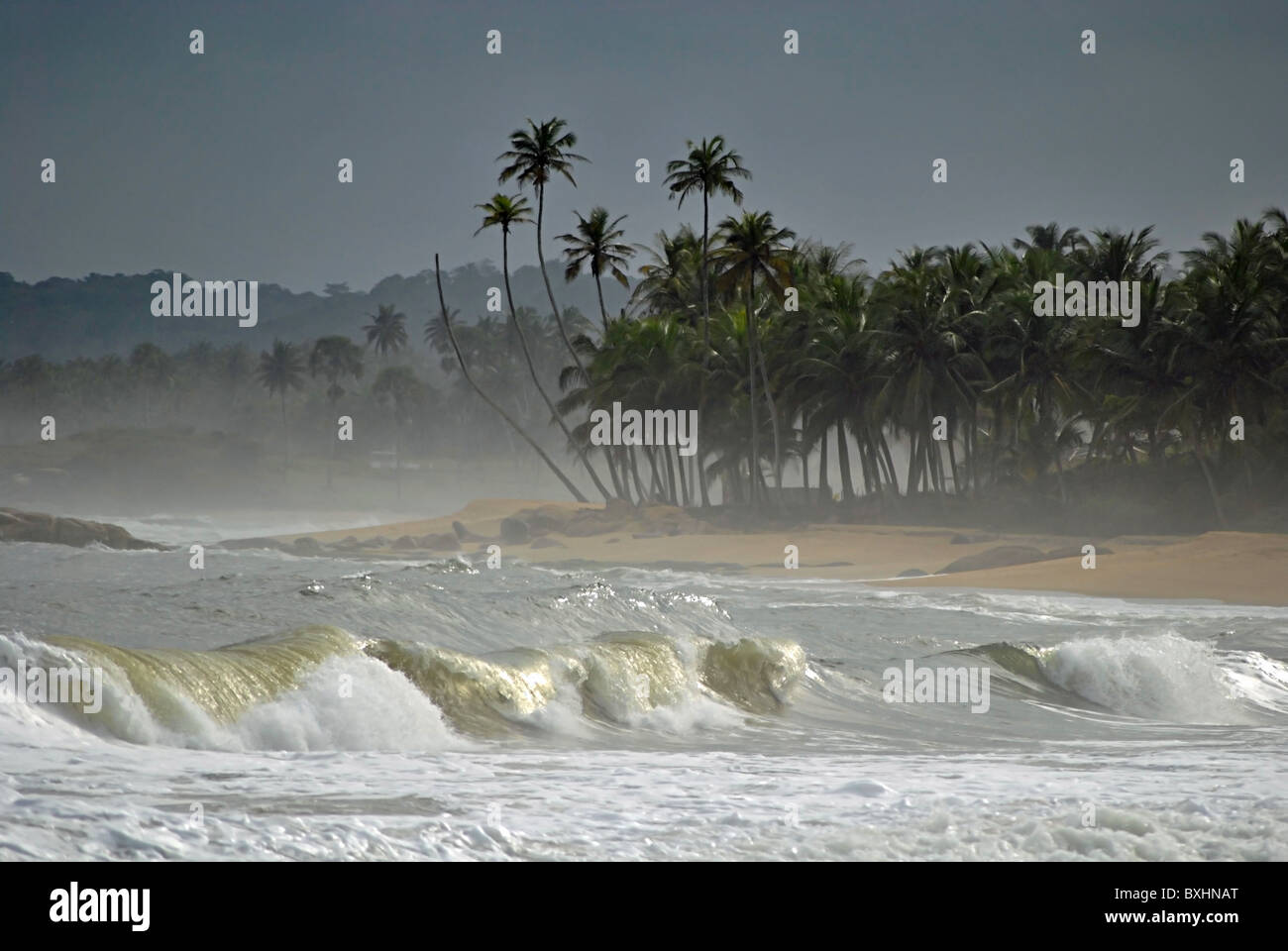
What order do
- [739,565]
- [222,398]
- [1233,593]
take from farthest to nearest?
[222,398] → [739,565] → [1233,593]

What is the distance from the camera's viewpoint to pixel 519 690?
12469 millimetres

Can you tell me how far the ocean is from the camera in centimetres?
711

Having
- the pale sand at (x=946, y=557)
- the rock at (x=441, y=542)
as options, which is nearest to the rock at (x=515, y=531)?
the pale sand at (x=946, y=557)

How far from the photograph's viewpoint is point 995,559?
36594 mm

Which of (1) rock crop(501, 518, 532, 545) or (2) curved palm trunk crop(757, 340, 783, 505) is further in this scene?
(1) rock crop(501, 518, 532, 545)

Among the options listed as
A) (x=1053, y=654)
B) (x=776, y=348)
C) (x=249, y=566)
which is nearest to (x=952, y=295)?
(x=776, y=348)

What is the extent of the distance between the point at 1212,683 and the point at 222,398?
16672 centimetres

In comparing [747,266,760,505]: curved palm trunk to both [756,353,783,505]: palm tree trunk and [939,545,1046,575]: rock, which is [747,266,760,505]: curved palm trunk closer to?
[756,353,783,505]: palm tree trunk

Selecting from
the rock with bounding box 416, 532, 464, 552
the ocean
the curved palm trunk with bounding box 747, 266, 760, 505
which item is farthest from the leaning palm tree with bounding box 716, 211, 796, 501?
the ocean

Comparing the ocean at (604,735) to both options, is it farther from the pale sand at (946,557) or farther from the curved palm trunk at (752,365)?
the curved palm trunk at (752,365)

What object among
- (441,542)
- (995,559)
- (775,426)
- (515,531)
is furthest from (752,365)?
(995,559)

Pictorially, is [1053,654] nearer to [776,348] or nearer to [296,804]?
[296,804]

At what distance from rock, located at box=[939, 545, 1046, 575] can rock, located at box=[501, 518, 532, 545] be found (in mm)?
19028

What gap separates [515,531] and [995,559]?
2076 centimetres
